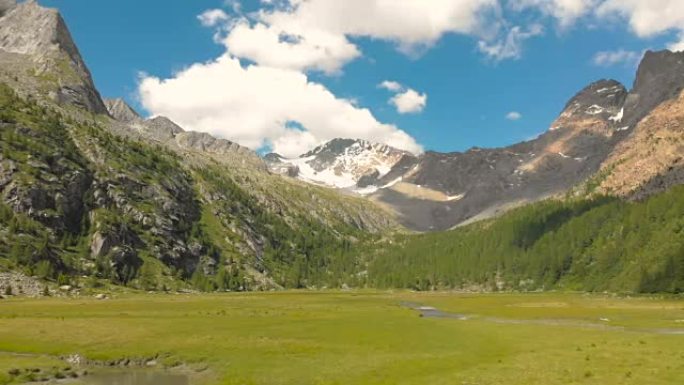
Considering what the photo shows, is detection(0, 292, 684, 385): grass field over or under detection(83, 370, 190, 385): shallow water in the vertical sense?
over

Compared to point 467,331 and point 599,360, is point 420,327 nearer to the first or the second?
point 467,331

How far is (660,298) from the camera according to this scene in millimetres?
169500

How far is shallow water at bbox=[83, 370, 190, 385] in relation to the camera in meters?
49.5

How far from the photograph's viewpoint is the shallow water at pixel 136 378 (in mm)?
49500

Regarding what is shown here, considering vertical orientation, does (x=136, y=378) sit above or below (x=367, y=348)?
below

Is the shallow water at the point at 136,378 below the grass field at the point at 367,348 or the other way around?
below

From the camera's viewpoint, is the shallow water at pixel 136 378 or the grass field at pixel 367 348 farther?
the shallow water at pixel 136 378

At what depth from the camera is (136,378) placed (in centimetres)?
5166

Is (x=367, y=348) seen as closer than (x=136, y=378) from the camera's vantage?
No

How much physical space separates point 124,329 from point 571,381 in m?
55.8

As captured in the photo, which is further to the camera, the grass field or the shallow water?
the shallow water

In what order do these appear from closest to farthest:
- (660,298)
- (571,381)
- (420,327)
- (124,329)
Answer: (571,381) → (124,329) → (420,327) → (660,298)

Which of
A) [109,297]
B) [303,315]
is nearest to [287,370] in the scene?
[303,315]

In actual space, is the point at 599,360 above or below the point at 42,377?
above
